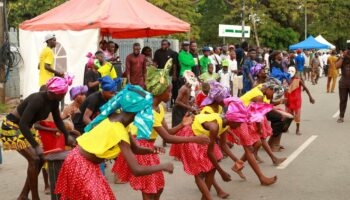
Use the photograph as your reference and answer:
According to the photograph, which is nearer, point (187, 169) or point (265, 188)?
point (187, 169)

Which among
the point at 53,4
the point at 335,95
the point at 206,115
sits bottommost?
the point at 335,95

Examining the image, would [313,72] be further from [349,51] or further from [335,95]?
[349,51]

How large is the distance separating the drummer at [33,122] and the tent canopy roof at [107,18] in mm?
6028

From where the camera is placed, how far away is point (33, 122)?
590 cm

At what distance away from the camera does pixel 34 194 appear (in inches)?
246

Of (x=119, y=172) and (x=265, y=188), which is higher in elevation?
(x=119, y=172)

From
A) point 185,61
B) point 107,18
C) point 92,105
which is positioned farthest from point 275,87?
point 185,61

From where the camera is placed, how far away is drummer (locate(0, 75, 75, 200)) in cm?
575

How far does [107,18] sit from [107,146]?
27.4ft

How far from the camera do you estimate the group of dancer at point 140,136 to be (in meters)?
4.36

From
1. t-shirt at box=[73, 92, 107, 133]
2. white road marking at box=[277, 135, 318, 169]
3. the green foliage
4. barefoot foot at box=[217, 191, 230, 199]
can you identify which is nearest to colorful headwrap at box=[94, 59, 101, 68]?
t-shirt at box=[73, 92, 107, 133]

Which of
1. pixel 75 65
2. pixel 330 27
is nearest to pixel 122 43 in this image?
pixel 75 65

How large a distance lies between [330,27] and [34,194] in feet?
170

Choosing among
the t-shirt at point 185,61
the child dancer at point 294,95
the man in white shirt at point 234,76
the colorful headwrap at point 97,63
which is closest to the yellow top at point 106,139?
the colorful headwrap at point 97,63
